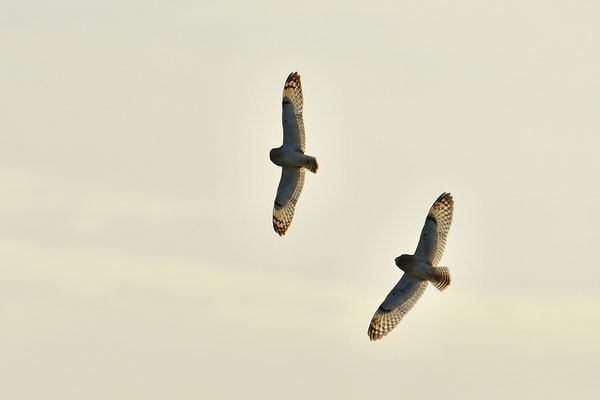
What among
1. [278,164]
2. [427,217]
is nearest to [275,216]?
[278,164]

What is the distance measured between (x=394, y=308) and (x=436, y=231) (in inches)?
129

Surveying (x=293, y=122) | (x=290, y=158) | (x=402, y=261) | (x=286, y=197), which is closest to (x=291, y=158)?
(x=290, y=158)

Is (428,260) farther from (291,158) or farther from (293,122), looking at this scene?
(293,122)

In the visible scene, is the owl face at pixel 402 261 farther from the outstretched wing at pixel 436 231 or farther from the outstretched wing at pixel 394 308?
the outstretched wing at pixel 394 308

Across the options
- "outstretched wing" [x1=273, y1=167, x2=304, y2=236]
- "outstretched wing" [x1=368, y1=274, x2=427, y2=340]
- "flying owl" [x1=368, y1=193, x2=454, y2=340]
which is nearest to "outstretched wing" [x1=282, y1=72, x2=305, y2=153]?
"outstretched wing" [x1=273, y1=167, x2=304, y2=236]

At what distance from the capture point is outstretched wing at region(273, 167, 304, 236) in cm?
5456

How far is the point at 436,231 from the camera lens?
167ft

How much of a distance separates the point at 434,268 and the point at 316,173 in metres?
5.30

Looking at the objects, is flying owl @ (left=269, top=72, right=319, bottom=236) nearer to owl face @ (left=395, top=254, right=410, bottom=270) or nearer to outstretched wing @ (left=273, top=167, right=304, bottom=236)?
outstretched wing @ (left=273, top=167, right=304, bottom=236)

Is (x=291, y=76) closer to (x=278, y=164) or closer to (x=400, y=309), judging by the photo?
(x=278, y=164)

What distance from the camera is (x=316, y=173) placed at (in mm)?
52375

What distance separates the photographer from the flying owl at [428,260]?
50.4 metres

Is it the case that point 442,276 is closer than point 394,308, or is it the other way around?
point 442,276

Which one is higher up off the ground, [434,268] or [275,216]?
[275,216]
